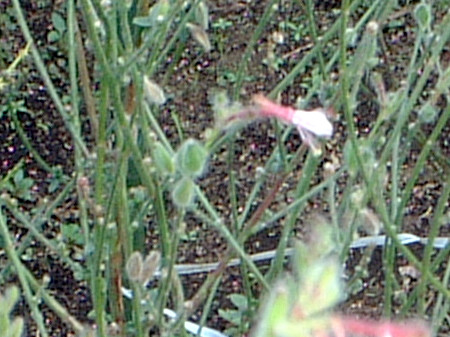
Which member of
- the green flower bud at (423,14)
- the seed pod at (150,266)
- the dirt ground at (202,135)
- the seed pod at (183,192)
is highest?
the green flower bud at (423,14)

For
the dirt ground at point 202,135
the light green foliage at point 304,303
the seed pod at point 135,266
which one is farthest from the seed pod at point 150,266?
the dirt ground at point 202,135

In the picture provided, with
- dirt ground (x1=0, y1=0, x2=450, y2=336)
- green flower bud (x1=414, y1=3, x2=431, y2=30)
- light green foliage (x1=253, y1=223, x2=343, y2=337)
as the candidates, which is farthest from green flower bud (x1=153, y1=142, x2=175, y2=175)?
dirt ground (x1=0, y1=0, x2=450, y2=336)

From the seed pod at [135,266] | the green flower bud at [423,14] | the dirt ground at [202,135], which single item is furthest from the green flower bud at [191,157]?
the dirt ground at [202,135]

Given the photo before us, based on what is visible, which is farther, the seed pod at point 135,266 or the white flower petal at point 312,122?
the seed pod at point 135,266

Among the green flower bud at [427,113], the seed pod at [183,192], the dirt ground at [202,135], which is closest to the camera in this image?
the seed pod at [183,192]

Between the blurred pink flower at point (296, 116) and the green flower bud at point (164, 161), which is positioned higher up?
the blurred pink flower at point (296, 116)

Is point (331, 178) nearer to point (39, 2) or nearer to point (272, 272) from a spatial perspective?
point (272, 272)

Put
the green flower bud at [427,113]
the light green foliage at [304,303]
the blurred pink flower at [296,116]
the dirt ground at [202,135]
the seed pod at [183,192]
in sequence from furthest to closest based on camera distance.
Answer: the dirt ground at [202,135] < the green flower bud at [427,113] < the seed pod at [183,192] < the blurred pink flower at [296,116] < the light green foliage at [304,303]

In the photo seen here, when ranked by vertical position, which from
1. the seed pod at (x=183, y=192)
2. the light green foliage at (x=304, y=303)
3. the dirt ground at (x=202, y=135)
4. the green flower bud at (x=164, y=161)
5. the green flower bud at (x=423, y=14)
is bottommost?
the dirt ground at (x=202, y=135)

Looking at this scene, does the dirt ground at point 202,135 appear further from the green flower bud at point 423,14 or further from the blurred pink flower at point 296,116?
the blurred pink flower at point 296,116

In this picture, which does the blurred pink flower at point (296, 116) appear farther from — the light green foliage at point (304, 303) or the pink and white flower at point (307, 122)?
the light green foliage at point (304, 303)

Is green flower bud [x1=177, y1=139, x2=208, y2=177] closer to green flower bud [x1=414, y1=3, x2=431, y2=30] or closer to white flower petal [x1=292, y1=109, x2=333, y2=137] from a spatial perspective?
white flower petal [x1=292, y1=109, x2=333, y2=137]

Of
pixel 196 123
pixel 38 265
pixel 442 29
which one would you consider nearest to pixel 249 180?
pixel 196 123
